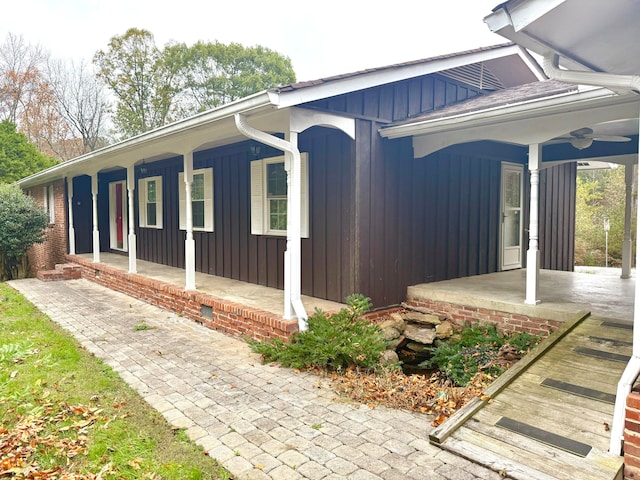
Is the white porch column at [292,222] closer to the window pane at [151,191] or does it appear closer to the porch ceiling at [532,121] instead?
the porch ceiling at [532,121]

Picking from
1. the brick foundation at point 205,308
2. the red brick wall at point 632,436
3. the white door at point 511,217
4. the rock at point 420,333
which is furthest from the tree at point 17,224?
the red brick wall at point 632,436

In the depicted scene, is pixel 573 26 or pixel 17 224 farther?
pixel 17 224

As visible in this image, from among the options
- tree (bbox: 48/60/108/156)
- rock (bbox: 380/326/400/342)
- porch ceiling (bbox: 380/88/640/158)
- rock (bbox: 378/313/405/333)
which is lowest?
rock (bbox: 380/326/400/342)

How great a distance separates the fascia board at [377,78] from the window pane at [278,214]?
7.21ft

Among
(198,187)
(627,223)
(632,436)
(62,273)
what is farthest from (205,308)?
(627,223)

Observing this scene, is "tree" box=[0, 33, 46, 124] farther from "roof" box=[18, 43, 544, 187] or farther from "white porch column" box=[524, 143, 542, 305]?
"white porch column" box=[524, 143, 542, 305]

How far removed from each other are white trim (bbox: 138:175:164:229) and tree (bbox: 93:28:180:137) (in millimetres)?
16397

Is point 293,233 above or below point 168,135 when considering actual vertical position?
below

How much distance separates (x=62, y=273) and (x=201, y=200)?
4.15m

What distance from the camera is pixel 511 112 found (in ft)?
15.2

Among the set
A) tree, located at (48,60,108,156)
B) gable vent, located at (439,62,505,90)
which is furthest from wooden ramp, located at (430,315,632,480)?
tree, located at (48,60,108,156)

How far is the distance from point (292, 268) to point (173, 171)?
5645 millimetres

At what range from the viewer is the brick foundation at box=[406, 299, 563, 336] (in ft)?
16.4

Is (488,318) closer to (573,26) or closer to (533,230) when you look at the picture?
(533,230)
